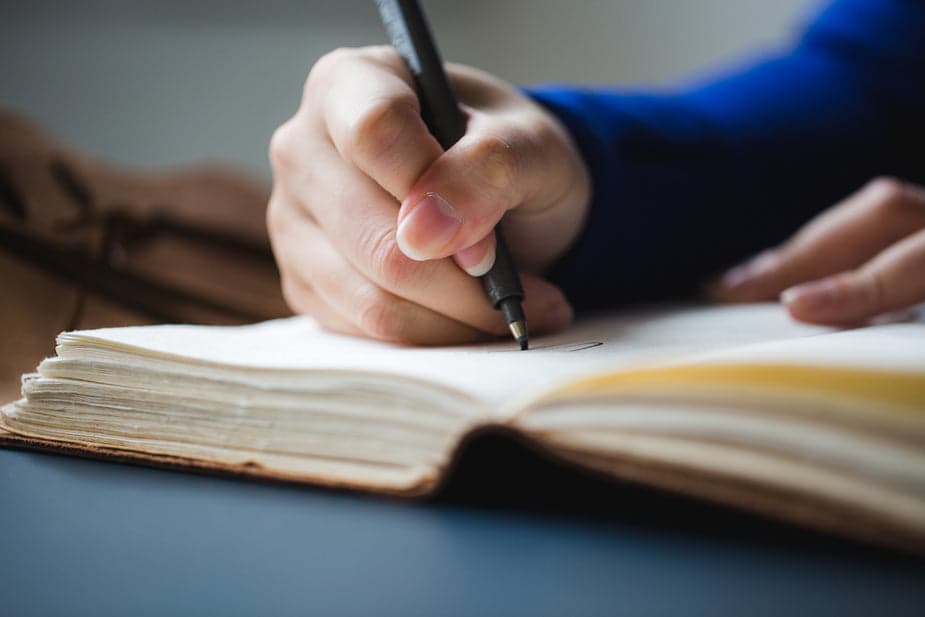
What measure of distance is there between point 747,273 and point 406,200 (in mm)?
379

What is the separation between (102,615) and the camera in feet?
0.76

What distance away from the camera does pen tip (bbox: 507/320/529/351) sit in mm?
388

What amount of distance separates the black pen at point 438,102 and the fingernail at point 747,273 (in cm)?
29

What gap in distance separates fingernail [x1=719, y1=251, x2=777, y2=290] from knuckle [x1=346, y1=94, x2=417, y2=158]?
364 millimetres

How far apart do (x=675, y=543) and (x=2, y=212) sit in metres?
0.66

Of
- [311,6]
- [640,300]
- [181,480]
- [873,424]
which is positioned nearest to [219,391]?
[181,480]

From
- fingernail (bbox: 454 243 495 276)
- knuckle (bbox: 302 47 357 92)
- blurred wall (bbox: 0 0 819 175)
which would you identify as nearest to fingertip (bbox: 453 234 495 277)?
fingernail (bbox: 454 243 495 276)

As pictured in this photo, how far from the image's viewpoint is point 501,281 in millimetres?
401

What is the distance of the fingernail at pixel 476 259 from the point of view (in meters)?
0.40

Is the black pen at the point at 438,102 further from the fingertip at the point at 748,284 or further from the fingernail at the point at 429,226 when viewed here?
the fingertip at the point at 748,284

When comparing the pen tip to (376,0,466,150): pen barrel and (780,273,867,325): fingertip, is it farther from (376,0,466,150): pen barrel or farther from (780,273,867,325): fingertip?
(780,273,867,325): fingertip

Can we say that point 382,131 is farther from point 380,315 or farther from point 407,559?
point 407,559

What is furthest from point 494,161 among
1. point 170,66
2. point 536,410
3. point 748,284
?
point 170,66

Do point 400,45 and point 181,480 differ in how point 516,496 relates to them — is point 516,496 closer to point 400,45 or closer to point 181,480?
point 181,480
